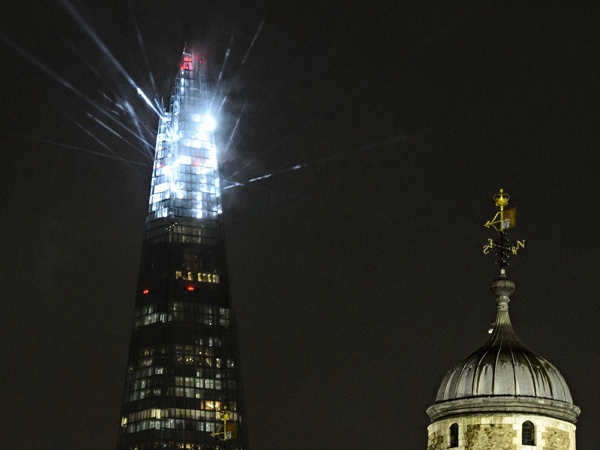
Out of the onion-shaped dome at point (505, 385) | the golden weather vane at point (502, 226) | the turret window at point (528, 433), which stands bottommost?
the turret window at point (528, 433)

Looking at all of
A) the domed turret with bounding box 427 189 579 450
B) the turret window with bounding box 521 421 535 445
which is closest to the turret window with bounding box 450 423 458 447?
the domed turret with bounding box 427 189 579 450

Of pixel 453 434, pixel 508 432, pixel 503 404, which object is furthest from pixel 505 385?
pixel 453 434

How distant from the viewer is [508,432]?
196 ft

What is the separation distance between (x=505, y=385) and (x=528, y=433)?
2.03 meters

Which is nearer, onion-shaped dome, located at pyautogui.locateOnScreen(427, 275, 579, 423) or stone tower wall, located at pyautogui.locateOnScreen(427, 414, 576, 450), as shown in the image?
stone tower wall, located at pyautogui.locateOnScreen(427, 414, 576, 450)

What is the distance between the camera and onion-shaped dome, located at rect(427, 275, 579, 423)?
6016 cm

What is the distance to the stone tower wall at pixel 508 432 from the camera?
59.6 meters

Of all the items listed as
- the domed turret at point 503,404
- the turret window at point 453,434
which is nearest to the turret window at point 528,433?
the domed turret at point 503,404

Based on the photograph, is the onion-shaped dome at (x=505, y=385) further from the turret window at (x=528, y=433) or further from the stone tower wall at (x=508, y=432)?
the turret window at (x=528, y=433)

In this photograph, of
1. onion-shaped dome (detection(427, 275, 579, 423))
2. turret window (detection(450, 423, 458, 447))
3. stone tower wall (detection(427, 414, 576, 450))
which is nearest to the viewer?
stone tower wall (detection(427, 414, 576, 450))

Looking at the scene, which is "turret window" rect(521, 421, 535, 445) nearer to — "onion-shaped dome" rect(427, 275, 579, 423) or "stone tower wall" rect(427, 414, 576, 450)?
"stone tower wall" rect(427, 414, 576, 450)

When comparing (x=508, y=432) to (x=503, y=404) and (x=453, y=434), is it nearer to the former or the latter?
(x=503, y=404)

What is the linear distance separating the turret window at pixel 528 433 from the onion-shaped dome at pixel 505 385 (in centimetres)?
56

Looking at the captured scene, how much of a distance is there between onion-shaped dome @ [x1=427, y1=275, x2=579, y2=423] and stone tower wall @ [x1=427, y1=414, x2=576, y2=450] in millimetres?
303
